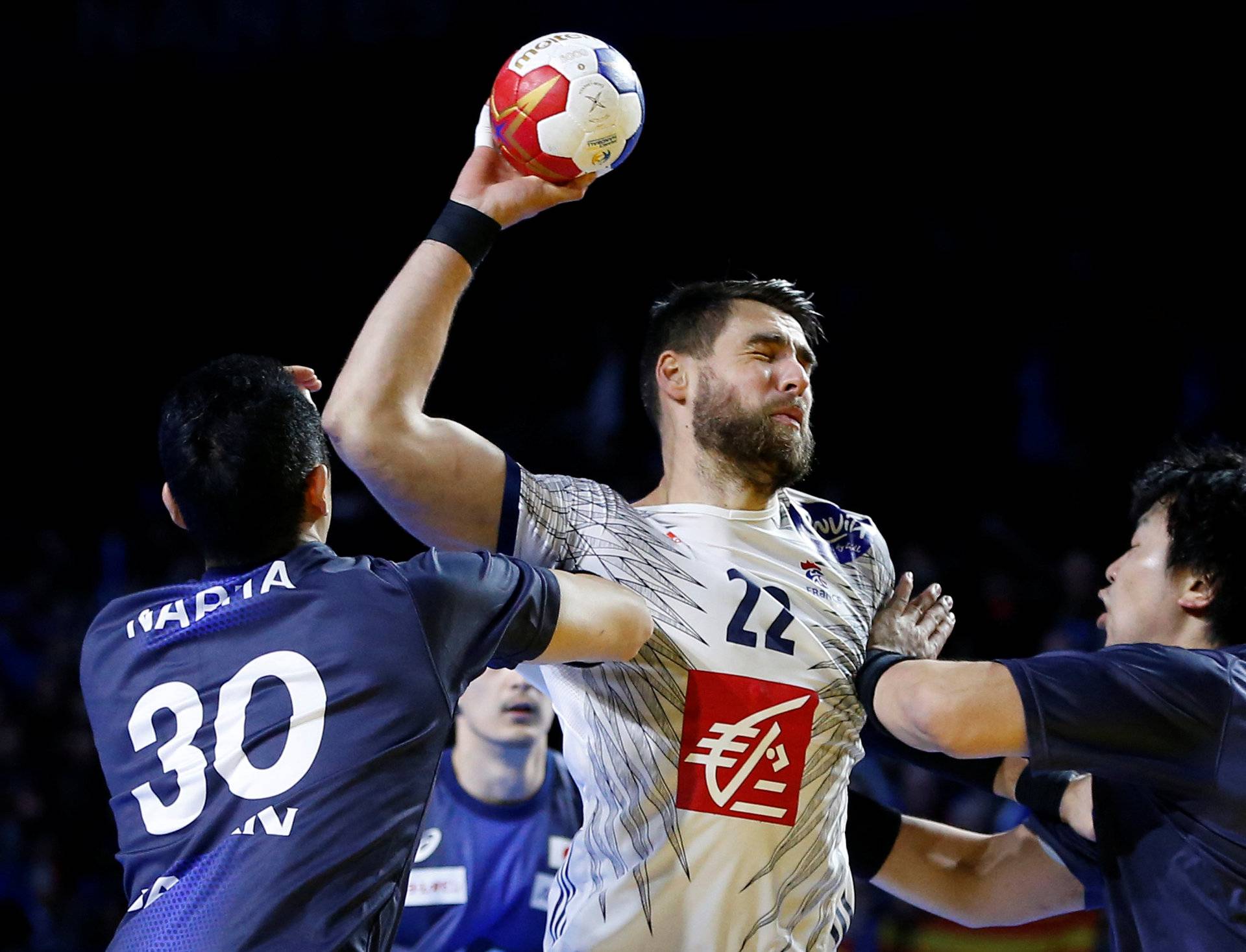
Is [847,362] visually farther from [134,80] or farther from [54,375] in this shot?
[54,375]

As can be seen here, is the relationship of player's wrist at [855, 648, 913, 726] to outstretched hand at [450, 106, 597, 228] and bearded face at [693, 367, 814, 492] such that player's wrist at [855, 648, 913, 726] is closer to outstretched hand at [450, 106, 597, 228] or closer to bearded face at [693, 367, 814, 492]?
bearded face at [693, 367, 814, 492]

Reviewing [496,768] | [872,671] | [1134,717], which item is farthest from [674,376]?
[496,768]

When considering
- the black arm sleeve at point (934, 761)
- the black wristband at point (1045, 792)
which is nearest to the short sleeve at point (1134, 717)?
the black arm sleeve at point (934, 761)

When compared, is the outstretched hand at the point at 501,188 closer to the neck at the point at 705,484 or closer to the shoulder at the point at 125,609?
the neck at the point at 705,484

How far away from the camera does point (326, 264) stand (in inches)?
444

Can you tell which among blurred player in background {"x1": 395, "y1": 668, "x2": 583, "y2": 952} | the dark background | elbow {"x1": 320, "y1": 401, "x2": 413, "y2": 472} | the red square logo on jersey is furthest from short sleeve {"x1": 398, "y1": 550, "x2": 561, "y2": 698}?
the dark background

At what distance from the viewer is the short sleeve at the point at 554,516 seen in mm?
3025

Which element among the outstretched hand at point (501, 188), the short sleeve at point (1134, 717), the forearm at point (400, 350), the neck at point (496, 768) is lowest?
the neck at point (496, 768)

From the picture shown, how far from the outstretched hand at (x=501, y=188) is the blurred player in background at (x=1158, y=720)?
1.34 m

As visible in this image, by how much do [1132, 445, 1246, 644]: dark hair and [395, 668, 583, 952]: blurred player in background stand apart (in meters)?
2.42

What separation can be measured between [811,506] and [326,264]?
27.7 feet

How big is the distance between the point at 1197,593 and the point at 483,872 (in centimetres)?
282

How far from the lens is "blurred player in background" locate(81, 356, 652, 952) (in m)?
2.27

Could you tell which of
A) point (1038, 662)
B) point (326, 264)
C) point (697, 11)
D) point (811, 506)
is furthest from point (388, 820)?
point (326, 264)
